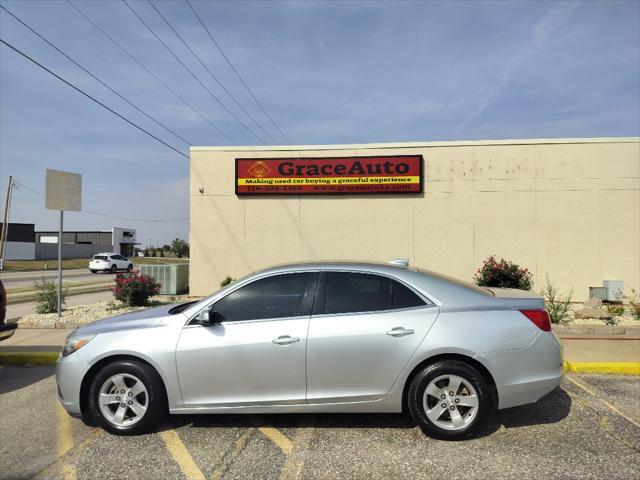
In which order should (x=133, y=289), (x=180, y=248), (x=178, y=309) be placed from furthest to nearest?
1. (x=180, y=248)
2. (x=133, y=289)
3. (x=178, y=309)

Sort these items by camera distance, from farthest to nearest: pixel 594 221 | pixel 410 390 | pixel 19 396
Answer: pixel 594 221 → pixel 19 396 → pixel 410 390

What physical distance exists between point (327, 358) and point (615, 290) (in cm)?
1104

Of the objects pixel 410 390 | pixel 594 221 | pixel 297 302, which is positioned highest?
pixel 594 221

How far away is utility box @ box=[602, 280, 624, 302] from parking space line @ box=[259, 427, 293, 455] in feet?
36.4

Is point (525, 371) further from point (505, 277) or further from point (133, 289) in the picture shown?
point (133, 289)

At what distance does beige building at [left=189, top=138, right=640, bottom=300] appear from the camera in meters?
12.6

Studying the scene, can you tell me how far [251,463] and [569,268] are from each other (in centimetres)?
1153

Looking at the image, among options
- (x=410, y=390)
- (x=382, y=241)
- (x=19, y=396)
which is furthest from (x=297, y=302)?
(x=382, y=241)

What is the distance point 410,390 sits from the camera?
4.11 m

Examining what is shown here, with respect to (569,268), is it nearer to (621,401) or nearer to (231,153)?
(621,401)

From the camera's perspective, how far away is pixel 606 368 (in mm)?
6246

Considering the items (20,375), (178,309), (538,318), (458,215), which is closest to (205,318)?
(178,309)

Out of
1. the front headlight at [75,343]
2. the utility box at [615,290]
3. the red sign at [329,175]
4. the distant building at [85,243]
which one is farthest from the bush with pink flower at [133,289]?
the distant building at [85,243]

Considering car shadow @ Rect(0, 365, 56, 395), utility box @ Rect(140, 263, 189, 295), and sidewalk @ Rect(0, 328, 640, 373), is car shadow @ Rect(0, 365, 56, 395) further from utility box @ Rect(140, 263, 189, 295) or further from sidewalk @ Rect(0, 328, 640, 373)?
utility box @ Rect(140, 263, 189, 295)
